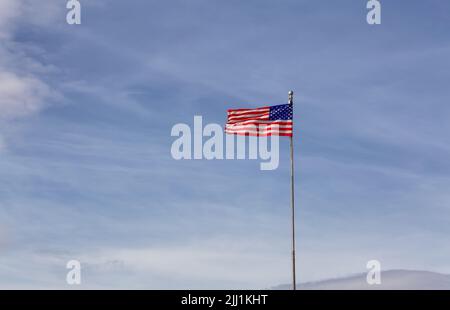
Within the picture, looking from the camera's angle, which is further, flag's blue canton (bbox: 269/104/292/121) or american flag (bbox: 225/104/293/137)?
flag's blue canton (bbox: 269/104/292/121)

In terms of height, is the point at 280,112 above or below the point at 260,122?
above

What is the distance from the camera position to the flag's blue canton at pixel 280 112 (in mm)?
43375

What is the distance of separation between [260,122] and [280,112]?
4.97ft

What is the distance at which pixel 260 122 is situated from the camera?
141 feet

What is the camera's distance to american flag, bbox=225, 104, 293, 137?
43000mm

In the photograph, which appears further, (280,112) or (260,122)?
(280,112)

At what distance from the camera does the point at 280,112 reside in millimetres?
43594

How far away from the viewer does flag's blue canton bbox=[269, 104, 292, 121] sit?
142 feet
